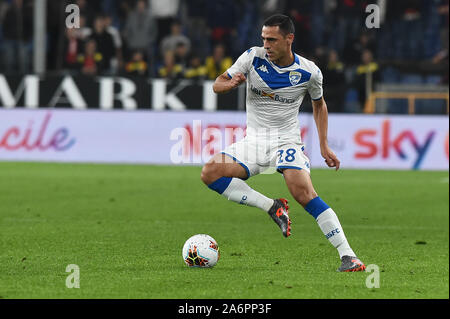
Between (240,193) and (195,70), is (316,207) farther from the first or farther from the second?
(195,70)

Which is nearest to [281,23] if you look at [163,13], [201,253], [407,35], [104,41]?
[201,253]

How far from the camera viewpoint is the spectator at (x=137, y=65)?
19.5 metres

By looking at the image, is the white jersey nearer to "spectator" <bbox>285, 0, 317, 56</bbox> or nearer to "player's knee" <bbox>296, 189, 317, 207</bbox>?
"player's knee" <bbox>296, 189, 317, 207</bbox>

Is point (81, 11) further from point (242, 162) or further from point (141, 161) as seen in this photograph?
point (242, 162)

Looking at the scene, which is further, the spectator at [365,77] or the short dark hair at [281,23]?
the spectator at [365,77]

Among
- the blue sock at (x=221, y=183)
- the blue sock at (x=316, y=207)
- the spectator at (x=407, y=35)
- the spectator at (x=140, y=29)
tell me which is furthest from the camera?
the spectator at (x=407, y=35)

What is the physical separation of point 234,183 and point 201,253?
840 mm

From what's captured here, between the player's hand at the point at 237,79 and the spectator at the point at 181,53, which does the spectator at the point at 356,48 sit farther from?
the player's hand at the point at 237,79

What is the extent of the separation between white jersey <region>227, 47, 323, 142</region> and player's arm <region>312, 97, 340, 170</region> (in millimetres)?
76

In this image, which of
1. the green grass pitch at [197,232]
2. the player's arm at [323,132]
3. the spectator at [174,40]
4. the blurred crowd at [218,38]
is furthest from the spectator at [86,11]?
the player's arm at [323,132]

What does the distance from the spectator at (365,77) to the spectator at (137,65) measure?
167 inches

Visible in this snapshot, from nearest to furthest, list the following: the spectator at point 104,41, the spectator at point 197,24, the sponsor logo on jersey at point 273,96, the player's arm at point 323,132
Result: the player's arm at point 323,132, the sponsor logo on jersey at point 273,96, the spectator at point 104,41, the spectator at point 197,24

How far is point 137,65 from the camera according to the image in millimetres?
19719
